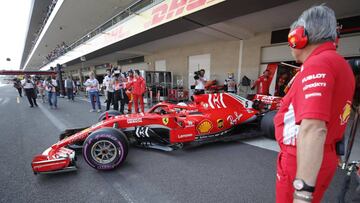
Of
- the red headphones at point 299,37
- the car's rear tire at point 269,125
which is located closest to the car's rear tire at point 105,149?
the red headphones at point 299,37

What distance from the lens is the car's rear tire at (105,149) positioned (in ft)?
8.23

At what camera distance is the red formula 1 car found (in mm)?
2510

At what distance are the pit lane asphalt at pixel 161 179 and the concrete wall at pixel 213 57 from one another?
20.5ft

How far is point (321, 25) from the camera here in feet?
2.77

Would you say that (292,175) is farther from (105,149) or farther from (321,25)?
(105,149)

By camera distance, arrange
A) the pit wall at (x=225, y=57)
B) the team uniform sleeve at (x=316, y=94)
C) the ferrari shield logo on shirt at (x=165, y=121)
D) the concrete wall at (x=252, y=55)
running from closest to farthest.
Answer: the team uniform sleeve at (x=316, y=94) < the ferrari shield logo on shirt at (x=165, y=121) < the concrete wall at (x=252, y=55) < the pit wall at (x=225, y=57)

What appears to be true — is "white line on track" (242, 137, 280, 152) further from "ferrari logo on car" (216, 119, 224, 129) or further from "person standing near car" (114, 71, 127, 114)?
"person standing near car" (114, 71, 127, 114)

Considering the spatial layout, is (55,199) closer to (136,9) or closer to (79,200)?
(79,200)

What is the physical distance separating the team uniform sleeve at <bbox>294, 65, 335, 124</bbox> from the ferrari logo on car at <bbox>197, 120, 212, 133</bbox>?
250cm

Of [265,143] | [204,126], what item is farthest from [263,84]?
[204,126]

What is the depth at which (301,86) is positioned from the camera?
2.62 ft

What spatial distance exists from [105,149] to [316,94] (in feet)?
8.40

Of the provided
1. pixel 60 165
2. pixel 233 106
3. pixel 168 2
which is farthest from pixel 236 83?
pixel 60 165

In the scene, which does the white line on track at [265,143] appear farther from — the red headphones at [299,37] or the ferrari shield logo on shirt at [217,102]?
the red headphones at [299,37]
